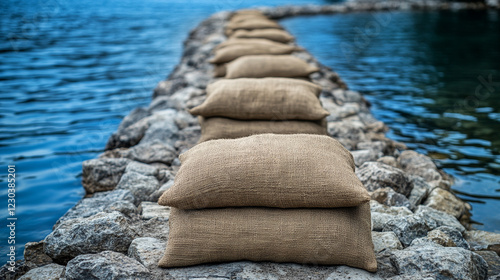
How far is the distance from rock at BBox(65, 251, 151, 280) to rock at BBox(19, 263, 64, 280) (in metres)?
0.23

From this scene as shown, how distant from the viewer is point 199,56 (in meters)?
9.98

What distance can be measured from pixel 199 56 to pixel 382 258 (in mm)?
8000

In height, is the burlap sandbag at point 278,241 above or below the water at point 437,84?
above

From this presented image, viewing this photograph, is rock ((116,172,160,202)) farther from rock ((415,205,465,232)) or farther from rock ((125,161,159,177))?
rock ((415,205,465,232))

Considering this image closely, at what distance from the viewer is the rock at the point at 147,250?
8.36ft

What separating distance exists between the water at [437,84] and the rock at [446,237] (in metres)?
1.24

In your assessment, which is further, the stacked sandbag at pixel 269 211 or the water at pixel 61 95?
the water at pixel 61 95

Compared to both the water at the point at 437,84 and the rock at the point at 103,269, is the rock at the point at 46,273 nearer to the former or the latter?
the rock at the point at 103,269

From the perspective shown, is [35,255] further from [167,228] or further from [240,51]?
[240,51]

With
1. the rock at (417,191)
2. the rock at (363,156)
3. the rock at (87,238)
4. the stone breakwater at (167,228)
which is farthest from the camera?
the rock at (363,156)

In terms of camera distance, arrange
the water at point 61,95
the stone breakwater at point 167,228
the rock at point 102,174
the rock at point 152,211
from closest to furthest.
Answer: the stone breakwater at point 167,228, the rock at point 152,211, the rock at point 102,174, the water at point 61,95

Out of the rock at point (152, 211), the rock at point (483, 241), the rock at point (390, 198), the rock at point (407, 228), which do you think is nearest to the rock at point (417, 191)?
the rock at point (390, 198)

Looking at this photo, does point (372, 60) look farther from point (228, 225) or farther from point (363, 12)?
point (363, 12)

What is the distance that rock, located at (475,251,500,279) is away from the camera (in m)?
2.75
